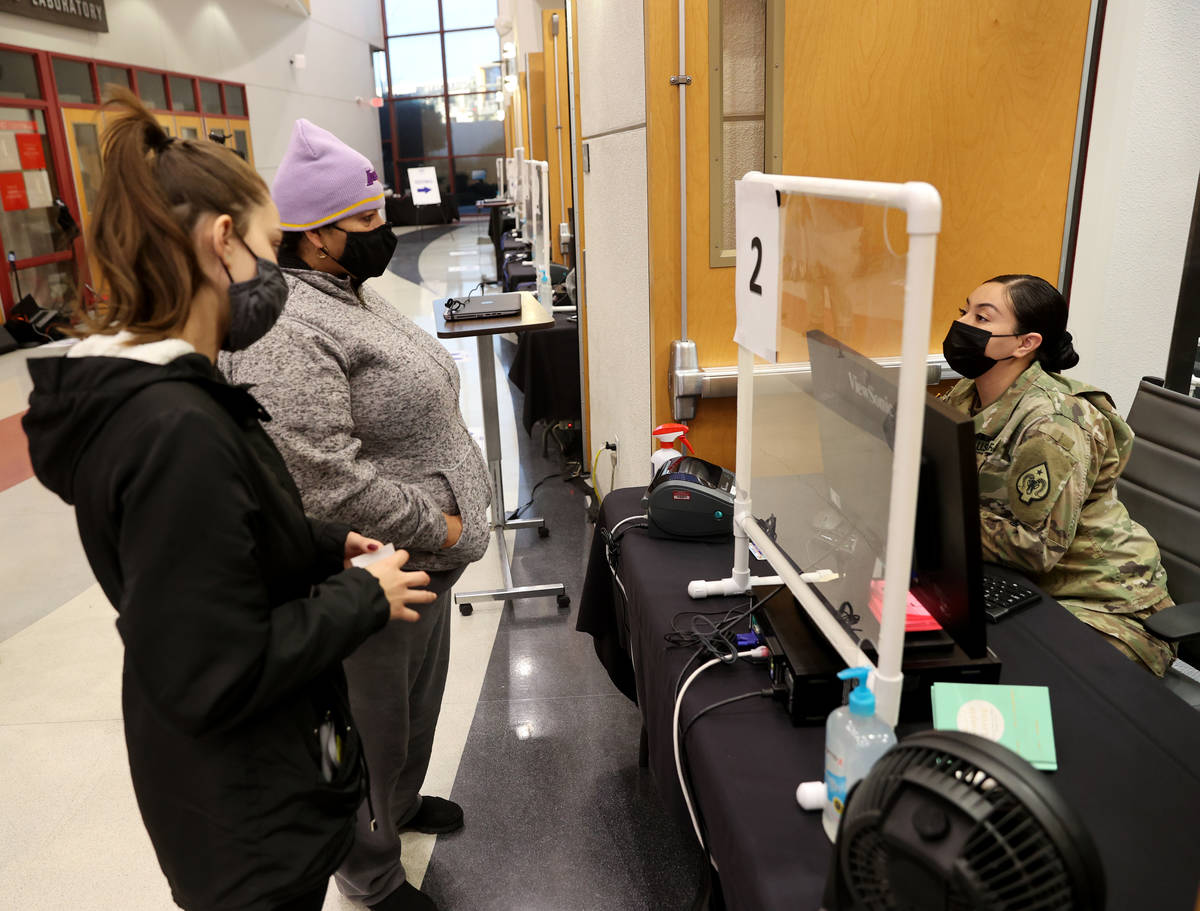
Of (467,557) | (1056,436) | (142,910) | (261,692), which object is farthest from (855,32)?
(142,910)

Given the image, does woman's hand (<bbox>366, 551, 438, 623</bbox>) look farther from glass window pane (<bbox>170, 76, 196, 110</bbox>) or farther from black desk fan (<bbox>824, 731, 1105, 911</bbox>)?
glass window pane (<bbox>170, 76, 196, 110</bbox>)

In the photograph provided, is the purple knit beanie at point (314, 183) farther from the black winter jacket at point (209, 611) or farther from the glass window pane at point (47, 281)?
the glass window pane at point (47, 281)

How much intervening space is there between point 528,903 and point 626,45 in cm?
221

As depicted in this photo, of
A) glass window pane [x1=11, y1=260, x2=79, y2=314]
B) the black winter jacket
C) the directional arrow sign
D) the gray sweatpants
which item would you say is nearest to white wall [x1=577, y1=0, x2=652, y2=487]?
the gray sweatpants

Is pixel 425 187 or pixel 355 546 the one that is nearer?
pixel 355 546

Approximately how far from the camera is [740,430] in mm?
1451

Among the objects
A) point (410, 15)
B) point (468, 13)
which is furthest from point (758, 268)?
point (410, 15)

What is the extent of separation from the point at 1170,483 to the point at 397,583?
1.76 meters

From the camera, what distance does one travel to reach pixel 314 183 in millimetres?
1464

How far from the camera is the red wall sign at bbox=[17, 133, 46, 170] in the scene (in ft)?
24.5

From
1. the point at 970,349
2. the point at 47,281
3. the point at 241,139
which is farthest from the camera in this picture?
the point at 241,139

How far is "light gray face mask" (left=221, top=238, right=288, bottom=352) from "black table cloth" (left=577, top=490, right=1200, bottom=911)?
0.80m

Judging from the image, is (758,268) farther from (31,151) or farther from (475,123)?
(475,123)

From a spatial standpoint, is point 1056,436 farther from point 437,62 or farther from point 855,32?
point 437,62
